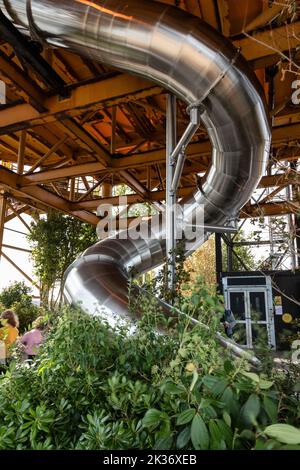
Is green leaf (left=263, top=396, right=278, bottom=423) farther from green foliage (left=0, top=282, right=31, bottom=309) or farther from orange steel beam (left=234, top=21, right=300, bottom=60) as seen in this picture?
green foliage (left=0, top=282, right=31, bottom=309)

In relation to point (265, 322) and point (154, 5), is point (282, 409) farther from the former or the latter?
point (265, 322)

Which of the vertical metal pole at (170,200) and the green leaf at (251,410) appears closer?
the green leaf at (251,410)

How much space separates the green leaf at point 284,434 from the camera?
20.5 inches

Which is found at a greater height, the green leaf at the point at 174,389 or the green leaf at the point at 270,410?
the green leaf at the point at 174,389

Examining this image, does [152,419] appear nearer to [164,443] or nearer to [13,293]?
[164,443]

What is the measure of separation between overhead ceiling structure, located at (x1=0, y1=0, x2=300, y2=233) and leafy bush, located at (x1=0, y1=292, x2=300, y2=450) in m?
0.62

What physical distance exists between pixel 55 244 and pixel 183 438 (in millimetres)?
7397

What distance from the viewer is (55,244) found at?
25.2 ft

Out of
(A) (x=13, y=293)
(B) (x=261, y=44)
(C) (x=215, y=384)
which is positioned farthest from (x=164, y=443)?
(A) (x=13, y=293)

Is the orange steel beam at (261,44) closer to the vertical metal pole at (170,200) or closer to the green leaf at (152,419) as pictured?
the vertical metal pole at (170,200)

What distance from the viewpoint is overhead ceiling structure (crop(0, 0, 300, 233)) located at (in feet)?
7.32

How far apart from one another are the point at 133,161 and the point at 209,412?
12.8 feet

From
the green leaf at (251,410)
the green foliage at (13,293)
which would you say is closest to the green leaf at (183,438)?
the green leaf at (251,410)

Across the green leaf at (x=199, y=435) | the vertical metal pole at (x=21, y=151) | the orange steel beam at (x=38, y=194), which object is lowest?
the green leaf at (x=199, y=435)
